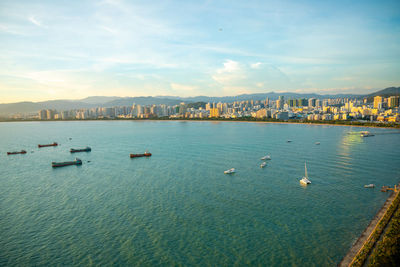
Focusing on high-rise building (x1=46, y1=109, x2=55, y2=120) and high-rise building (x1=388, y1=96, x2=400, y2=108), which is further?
high-rise building (x1=46, y1=109, x2=55, y2=120)

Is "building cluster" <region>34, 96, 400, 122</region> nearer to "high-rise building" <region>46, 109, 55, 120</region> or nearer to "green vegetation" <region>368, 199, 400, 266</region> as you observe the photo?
"high-rise building" <region>46, 109, 55, 120</region>

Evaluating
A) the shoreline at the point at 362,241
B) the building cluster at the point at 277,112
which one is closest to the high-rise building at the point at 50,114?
the building cluster at the point at 277,112

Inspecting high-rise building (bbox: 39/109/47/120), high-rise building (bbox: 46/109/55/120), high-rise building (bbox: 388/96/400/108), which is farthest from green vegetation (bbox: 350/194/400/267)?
high-rise building (bbox: 39/109/47/120)

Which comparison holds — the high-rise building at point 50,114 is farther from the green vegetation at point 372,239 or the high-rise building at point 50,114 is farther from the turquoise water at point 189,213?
the green vegetation at point 372,239

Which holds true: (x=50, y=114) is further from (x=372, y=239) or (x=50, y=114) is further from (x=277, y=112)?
(x=372, y=239)

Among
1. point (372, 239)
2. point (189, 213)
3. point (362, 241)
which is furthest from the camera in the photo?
point (189, 213)

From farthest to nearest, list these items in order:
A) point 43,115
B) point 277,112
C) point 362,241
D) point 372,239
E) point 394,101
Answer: point 43,115 → point 394,101 → point 277,112 → point 362,241 → point 372,239

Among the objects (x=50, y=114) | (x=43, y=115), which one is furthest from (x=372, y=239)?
(x=43, y=115)

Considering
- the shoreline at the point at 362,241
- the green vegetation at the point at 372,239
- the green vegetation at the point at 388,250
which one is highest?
the green vegetation at the point at 388,250
